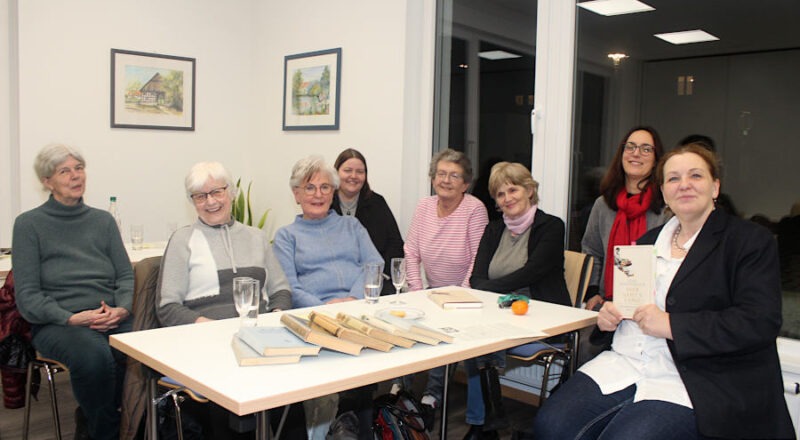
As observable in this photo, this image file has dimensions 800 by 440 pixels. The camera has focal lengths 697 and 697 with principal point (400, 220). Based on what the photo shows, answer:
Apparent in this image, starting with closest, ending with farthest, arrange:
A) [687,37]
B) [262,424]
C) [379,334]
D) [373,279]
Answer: [262,424] → [379,334] → [373,279] → [687,37]

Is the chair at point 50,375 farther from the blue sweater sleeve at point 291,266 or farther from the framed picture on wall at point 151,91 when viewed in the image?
the framed picture on wall at point 151,91

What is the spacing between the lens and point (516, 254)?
3430mm

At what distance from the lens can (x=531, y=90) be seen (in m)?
4.05

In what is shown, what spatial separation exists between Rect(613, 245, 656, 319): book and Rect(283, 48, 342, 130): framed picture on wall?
3.00 meters

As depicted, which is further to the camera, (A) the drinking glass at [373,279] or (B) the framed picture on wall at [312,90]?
(B) the framed picture on wall at [312,90]

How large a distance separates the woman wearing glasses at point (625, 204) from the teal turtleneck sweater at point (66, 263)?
2244mm

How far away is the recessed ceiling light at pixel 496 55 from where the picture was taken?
416cm

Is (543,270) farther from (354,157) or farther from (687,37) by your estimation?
(354,157)

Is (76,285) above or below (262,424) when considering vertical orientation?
above

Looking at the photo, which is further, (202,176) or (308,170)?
(308,170)

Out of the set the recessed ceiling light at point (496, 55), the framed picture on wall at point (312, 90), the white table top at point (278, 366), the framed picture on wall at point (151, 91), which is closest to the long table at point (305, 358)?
the white table top at point (278, 366)

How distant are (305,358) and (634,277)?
112 cm

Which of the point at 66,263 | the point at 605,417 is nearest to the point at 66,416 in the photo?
Result: the point at 66,263

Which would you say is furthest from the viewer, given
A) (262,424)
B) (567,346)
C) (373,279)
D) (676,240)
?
(567,346)
